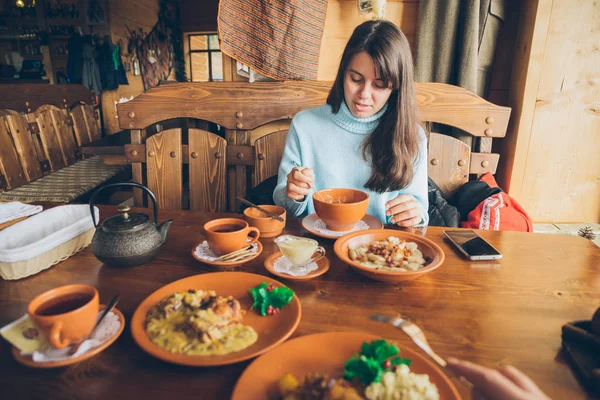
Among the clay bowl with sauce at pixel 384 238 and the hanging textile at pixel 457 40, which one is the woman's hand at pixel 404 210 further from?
the hanging textile at pixel 457 40

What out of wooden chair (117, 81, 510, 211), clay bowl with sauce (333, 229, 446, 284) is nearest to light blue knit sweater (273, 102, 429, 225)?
wooden chair (117, 81, 510, 211)

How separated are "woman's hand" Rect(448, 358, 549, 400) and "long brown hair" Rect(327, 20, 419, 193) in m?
1.11

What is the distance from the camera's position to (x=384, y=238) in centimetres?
112

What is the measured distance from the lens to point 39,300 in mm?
684

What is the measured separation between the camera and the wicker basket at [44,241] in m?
0.95

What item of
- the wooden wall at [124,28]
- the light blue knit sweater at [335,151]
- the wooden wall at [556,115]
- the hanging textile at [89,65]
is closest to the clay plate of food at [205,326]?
the light blue knit sweater at [335,151]

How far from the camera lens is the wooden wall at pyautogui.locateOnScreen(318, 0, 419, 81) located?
7.88 ft

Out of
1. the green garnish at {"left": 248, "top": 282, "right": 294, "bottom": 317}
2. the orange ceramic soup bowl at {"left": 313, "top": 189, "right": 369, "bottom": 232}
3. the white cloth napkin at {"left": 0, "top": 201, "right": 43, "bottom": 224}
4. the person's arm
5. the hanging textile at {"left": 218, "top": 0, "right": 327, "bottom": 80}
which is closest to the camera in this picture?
the green garnish at {"left": 248, "top": 282, "right": 294, "bottom": 317}

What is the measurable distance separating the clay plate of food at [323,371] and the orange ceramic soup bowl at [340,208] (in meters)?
0.49

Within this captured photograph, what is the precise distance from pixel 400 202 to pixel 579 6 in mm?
1952

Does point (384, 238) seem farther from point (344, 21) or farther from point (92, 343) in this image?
point (344, 21)

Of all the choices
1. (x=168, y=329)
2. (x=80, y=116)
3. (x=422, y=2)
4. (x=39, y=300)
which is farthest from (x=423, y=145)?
(x=80, y=116)

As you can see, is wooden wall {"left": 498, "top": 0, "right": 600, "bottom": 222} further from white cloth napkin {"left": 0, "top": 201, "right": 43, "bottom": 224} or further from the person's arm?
white cloth napkin {"left": 0, "top": 201, "right": 43, "bottom": 224}

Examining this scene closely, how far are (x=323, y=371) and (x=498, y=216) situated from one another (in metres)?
1.56
